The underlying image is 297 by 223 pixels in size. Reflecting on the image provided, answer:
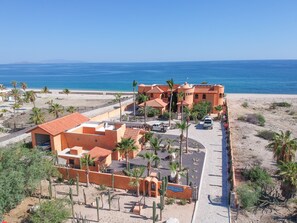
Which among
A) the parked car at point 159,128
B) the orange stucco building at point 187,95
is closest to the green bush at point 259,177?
the parked car at point 159,128

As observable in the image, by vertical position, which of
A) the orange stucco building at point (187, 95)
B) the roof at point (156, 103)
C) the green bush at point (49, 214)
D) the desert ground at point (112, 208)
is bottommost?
the desert ground at point (112, 208)

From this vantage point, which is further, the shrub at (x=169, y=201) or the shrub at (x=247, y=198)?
the shrub at (x=169, y=201)

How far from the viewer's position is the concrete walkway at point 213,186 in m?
19.4

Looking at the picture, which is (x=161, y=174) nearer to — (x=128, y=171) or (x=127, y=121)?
(x=128, y=171)

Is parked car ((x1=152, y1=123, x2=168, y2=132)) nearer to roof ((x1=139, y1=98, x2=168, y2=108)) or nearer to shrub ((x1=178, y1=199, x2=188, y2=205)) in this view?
roof ((x1=139, y1=98, x2=168, y2=108))

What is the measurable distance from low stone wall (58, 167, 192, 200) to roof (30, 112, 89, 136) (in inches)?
251

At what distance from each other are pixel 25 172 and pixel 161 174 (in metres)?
12.1

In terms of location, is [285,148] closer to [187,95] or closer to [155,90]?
[187,95]

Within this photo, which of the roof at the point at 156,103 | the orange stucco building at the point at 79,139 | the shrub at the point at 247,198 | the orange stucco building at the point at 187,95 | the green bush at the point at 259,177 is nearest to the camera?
the shrub at the point at 247,198

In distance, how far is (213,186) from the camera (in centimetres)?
2355

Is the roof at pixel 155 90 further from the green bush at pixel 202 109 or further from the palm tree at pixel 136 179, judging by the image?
the palm tree at pixel 136 179

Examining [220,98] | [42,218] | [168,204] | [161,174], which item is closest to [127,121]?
[220,98]

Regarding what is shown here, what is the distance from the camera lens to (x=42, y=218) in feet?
55.0

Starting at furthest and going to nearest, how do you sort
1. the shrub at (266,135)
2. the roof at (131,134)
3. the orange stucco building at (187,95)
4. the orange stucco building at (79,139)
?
1. the orange stucco building at (187,95)
2. the shrub at (266,135)
3. the roof at (131,134)
4. the orange stucco building at (79,139)
